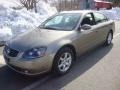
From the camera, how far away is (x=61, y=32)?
5453mm

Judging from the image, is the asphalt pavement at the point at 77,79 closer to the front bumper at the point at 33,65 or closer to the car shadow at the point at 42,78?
the car shadow at the point at 42,78

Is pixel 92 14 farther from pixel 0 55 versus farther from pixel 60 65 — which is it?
pixel 0 55

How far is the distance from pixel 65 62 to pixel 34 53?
37.0 inches

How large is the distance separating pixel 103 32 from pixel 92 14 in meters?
0.77

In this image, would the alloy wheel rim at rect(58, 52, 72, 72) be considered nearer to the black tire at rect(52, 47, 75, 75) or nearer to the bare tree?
the black tire at rect(52, 47, 75, 75)

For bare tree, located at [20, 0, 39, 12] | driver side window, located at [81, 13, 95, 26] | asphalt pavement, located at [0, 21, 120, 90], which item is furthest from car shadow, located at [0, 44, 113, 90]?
bare tree, located at [20, 0, 39, 12]

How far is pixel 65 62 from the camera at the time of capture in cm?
524

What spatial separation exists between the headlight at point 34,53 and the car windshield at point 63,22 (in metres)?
1.27

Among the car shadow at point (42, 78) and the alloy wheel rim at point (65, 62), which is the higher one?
Result: the alloy wheel rim at point (65, 62)

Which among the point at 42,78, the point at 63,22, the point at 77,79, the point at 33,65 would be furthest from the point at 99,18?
the point at 33,65

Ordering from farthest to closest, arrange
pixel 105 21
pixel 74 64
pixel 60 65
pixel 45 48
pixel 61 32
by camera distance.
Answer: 1. pixel 105 21
2. pixel 74 64
3. pixel 61 32
4. pixel 60 65
5. pixel 45 48

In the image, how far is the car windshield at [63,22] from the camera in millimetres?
5801

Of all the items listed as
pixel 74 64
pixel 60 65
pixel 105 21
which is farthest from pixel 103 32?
pixel 60 65

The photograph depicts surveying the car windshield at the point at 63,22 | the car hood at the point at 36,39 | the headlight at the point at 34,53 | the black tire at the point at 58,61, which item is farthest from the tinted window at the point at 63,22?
the headlight at the point at 34,53
